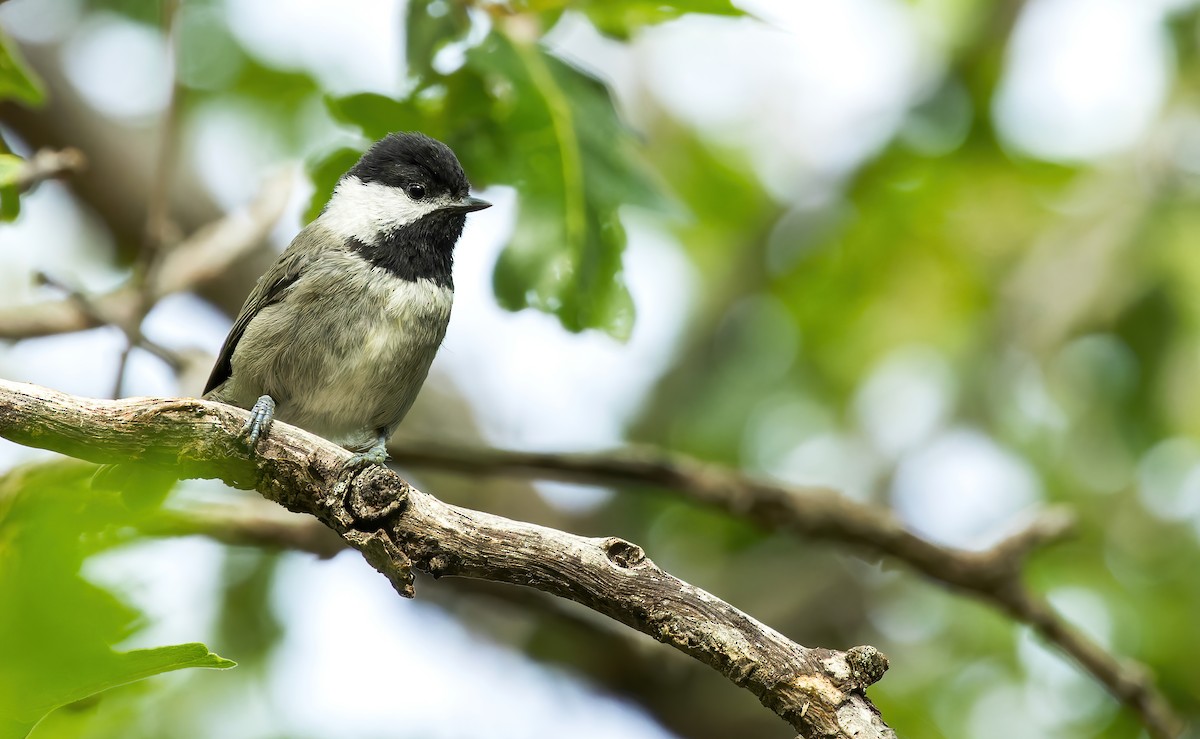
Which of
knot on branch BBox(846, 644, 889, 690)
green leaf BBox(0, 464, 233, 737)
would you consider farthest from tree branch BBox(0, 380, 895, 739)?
green leaf BBox(0, 464, 233, 737)

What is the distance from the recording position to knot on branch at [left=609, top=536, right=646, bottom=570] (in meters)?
2.34

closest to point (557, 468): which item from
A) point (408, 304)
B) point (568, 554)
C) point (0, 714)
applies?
point (408, 304)

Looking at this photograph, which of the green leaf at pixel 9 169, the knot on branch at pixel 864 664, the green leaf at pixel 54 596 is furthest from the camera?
the green leaf at pixel 9 169

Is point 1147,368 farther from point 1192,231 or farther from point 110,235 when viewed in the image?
point 110,235

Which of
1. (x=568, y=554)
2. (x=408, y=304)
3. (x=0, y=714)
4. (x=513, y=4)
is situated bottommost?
(x=0, y=714)

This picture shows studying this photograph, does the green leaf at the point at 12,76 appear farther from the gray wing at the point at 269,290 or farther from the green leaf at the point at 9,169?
→ the gray wing at the point at 269,290

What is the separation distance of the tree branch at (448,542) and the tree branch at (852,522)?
1.87m

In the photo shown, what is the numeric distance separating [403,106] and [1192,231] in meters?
4.73

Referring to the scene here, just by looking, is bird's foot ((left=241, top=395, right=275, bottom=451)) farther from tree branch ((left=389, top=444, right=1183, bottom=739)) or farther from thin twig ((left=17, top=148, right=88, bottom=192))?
tree branch ((left=389, top=444, right=1183, bottom=739))

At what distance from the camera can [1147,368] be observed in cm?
655

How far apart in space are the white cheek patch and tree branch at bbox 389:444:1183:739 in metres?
0.99

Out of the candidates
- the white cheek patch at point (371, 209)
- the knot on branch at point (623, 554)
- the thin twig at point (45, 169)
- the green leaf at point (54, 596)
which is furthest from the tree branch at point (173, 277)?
the green leaf at point (54, 596)

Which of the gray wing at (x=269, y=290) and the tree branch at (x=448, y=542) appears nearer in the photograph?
the tree branch at (x=448, y=542)

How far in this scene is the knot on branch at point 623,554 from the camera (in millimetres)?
2342
